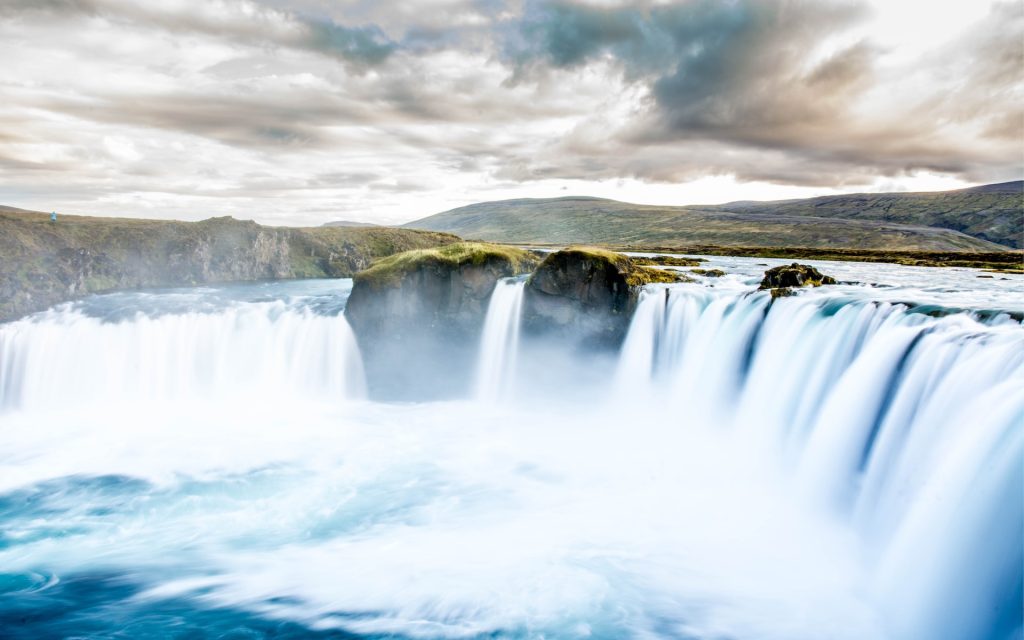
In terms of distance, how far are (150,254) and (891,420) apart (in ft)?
155

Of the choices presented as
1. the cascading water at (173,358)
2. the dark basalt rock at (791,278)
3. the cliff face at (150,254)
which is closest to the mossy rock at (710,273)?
the dark basalt rock at (791,278)

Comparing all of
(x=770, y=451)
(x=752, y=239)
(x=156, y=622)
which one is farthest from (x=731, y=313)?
(x=752, y=239)

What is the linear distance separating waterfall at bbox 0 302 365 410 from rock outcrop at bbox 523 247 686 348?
910 cm

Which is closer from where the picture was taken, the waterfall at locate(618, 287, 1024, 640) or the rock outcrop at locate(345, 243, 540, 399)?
the waterfall at locate(618, 287, 1024, 640)

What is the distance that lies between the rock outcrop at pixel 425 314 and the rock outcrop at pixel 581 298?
105 inches

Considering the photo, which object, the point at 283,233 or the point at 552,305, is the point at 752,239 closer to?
the point at 283,233

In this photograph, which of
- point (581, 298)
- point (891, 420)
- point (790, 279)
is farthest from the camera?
point (581, 298)

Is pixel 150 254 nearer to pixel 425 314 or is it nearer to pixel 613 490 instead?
pixel 425 314

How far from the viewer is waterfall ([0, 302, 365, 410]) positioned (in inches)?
960

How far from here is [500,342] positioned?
953 inches

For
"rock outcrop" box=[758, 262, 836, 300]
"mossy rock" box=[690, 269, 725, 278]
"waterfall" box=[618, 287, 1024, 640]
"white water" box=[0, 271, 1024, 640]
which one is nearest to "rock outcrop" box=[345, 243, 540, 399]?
"white water" box=[0, 271, 1024, 640]

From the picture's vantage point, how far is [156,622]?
9.64m

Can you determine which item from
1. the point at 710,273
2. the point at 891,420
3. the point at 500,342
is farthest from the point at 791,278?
the point at 500,342

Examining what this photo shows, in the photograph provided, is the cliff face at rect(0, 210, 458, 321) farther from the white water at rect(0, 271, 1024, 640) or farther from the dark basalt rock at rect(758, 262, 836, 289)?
the dark basalt rock at rect(758, 262, 836, 289)
